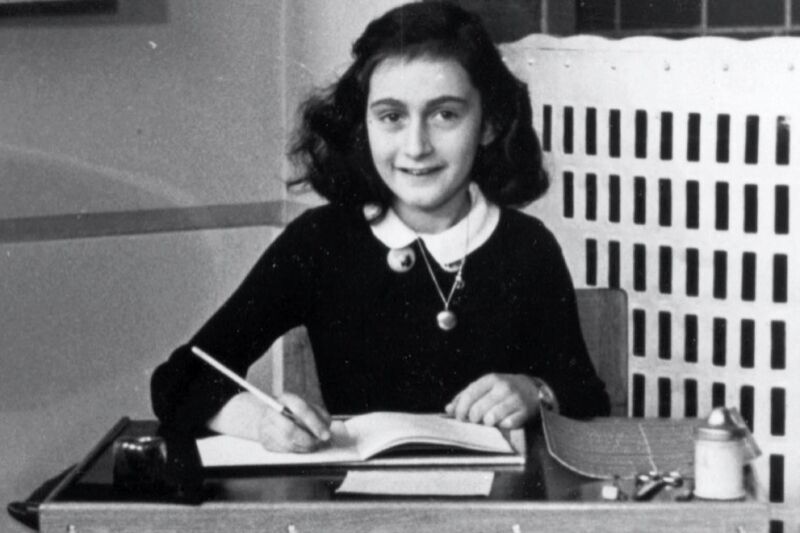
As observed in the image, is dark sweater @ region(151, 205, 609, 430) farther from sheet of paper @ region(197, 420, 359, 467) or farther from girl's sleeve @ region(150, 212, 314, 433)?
sheet of paper @ region(197, 420, 359, 467)

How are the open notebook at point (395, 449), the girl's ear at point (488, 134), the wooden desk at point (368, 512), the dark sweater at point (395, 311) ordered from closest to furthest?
the wooden desk at point (368, 512), the open notebook at point (395, 449), the dark sweater at point (395, 311), the girl's ear at point (488, 134)

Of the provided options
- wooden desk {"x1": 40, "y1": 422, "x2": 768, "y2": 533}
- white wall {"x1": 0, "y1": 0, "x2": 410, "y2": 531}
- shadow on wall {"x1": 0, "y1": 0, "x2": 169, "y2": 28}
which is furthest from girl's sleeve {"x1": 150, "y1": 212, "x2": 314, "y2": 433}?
shadow on wall {"x1": 0, "y1": 0, "x2": 169, "y2": 28}

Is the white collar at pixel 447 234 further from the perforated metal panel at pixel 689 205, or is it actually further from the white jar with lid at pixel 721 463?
the white jar with lid at pixel 721 463

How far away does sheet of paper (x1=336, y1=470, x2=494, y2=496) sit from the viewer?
49.5 inches

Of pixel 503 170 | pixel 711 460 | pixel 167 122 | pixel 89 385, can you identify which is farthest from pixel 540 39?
pixel 711 460

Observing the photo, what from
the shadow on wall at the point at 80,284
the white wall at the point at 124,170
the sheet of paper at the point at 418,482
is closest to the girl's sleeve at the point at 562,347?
the sheet of paper at the point at 418,482

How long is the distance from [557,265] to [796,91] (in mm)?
511

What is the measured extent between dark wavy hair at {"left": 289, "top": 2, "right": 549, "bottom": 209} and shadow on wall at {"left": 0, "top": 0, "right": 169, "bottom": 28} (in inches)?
14.6

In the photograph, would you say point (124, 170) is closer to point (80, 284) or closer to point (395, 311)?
point (80, 284)

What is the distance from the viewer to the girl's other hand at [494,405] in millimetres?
1503

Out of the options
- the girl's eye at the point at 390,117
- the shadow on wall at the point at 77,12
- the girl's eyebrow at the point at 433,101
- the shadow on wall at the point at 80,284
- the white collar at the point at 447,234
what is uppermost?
the shadow on wall at the point at 77,12

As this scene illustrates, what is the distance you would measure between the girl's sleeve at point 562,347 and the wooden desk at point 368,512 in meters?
0.37

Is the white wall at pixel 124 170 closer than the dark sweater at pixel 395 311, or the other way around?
the dark sweater at pixel 395 311

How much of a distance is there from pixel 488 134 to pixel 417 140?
0.15 meters
